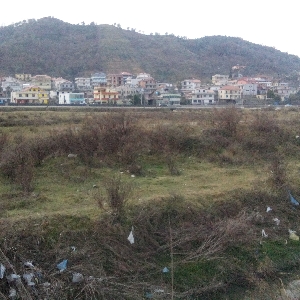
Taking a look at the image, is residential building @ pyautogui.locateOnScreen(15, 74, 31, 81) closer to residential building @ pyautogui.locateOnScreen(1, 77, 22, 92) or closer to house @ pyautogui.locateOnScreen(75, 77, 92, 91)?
residential building @ pyautogui.locateOnScreen(1, 77, 22, 92)

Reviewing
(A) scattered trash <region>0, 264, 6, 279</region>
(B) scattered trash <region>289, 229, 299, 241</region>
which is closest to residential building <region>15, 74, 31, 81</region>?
(B) scattered trash <region>289, 229, 299, 241</region>

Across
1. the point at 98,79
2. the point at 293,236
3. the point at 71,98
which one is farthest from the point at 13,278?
the point at 98,79

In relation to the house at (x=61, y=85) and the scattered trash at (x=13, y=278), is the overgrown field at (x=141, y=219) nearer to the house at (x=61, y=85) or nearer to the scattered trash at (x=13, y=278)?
the scattered trash at (x=13, y=278)

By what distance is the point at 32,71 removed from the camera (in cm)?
6369

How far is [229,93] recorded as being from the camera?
46.2 meters

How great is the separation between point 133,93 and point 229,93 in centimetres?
1137

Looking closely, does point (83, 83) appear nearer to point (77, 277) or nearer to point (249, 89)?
point (249, 89)

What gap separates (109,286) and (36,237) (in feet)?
5.77

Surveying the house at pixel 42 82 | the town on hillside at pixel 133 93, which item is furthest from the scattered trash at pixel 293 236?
the house at pixel 42 82

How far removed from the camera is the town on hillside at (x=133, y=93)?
41406 mm

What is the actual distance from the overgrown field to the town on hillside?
22767mm

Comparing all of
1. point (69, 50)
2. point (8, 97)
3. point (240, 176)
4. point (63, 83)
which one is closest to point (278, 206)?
point (240, 176)

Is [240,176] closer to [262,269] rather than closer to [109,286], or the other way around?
[262,269]

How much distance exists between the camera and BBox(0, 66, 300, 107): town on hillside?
41406mm
